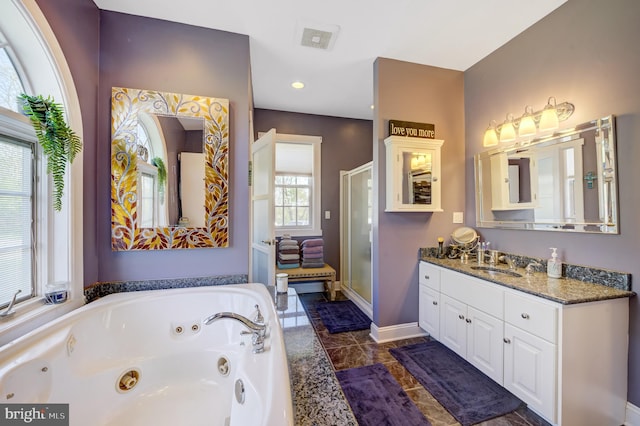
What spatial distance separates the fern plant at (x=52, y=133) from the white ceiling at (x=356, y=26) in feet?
3.38

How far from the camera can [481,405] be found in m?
1.57

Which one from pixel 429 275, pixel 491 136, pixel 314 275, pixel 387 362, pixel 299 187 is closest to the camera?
pixel 387 362

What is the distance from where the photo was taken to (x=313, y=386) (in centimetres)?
116

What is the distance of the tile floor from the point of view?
146 centimetres

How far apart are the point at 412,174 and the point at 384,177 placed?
258mm

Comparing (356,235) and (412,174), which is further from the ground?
(412,174)

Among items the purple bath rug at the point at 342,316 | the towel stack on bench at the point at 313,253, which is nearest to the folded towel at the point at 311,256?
the towel stack on bench at the point at 313,253

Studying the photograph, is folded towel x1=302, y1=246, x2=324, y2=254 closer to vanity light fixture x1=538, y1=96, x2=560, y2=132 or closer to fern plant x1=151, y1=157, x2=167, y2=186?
fern plant x1=151, y1=157, x2=167, y2=186

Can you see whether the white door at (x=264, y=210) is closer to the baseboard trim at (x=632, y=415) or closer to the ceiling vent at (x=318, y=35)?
the ceiling vent at (x=318, y=35)

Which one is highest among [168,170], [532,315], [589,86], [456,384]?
[589,86]

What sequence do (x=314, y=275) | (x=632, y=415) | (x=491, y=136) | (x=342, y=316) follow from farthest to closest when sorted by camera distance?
1. (x=314, y=275)
2. (x=342, y=316)
3. (x=491, y=136)
4. (x=632, y=415)

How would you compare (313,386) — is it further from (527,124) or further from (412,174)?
(527,124)

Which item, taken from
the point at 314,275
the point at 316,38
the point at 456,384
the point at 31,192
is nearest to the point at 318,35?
the point at 316,38

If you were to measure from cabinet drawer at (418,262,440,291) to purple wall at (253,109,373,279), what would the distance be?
1.63m
